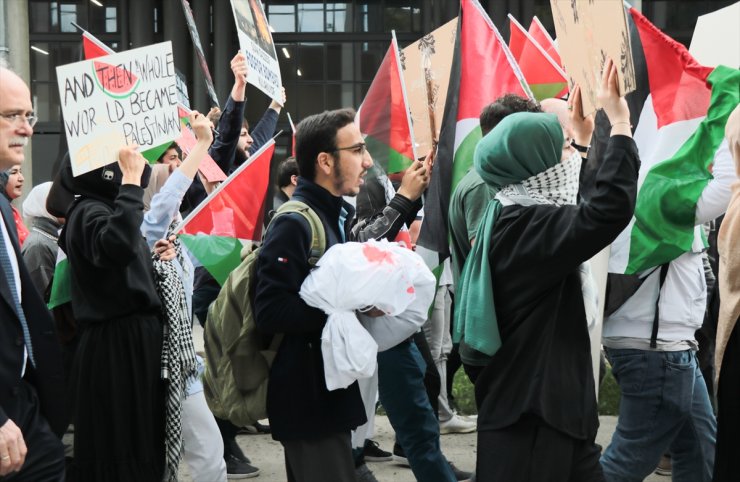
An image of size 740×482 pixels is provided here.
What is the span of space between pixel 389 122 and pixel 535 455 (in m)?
2.49

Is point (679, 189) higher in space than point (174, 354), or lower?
higher

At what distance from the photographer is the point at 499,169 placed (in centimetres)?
349

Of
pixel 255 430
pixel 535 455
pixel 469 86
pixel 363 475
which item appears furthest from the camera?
pixel 255 430

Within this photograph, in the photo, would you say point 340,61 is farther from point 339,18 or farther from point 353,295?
point 353,295

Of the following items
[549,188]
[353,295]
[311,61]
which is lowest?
[353,295]

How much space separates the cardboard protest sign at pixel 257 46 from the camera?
5.70 m

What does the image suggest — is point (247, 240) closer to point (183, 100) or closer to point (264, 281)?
point (264, 281)

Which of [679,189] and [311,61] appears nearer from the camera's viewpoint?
[679,189]

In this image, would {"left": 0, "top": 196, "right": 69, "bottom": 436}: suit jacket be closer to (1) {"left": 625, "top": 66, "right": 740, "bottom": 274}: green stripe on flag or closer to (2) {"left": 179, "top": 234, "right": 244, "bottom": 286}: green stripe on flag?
(2) {"left": 179, "top": 234, "right": 244, "bottom": 286}: green stripe on flag

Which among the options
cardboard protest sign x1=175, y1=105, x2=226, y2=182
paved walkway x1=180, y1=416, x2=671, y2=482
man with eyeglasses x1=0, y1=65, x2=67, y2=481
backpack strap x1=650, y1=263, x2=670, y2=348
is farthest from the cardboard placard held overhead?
paved walkway x1=180, y1=416, x2=671, y2=482

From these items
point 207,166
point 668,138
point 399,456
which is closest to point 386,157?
point 207,166

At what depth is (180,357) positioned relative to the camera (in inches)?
174

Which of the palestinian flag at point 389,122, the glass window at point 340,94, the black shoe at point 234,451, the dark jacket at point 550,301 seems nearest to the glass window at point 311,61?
the glass window at point 340,94

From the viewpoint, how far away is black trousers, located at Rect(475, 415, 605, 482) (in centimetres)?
332
